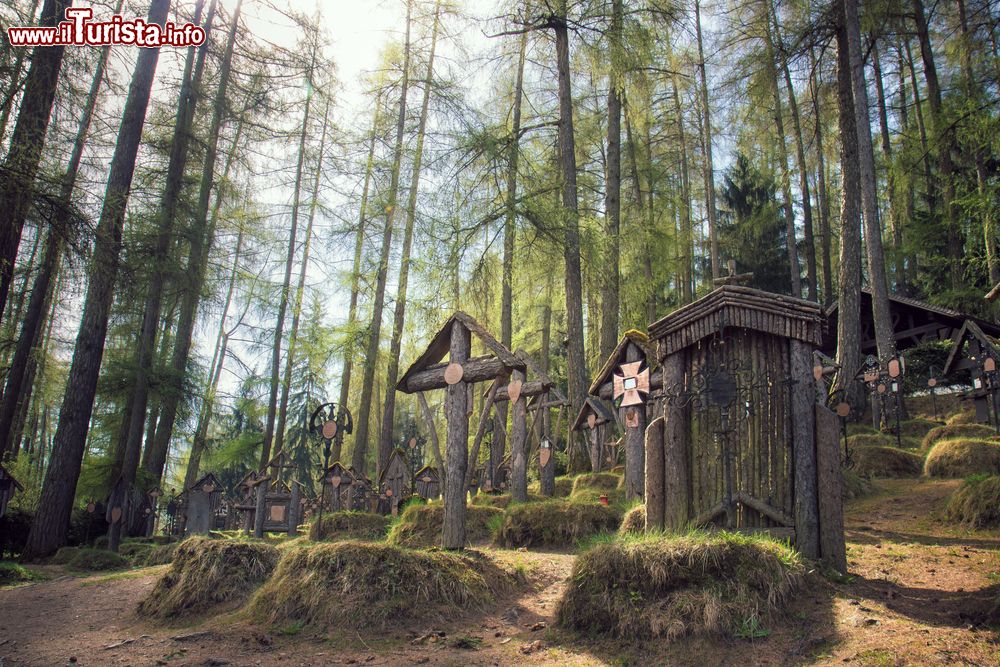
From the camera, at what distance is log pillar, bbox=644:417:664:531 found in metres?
6.96

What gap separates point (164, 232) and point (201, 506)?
246 inches

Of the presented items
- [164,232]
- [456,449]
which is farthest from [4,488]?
[456,449]

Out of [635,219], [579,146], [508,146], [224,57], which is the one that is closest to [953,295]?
[635,219]

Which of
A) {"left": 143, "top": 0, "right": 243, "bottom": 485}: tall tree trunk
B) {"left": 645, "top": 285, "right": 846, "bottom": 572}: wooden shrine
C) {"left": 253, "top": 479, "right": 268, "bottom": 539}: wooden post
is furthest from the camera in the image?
{"left": 143, "top": 0, "right": 243, "bottom": 485}: tall tree trunk

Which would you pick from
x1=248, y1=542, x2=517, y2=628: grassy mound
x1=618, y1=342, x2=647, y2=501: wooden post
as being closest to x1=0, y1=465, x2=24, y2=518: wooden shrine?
x1=248, y1=542, x2=517, y2=628: grassy mound

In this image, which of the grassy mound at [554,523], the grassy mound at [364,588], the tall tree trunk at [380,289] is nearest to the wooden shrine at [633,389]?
the grassy mound at [554,523]

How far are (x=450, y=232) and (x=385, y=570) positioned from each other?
29.7 ft

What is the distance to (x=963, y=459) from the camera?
10.8 m

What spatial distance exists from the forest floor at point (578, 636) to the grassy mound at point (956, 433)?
6248 millimetres

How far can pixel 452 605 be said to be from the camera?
613cm

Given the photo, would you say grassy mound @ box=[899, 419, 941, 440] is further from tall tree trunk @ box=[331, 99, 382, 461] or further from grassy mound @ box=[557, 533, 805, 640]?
tall tree trunk @ box=[331, 99, 382, 461]

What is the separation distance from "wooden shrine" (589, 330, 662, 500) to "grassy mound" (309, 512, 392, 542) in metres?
4.80

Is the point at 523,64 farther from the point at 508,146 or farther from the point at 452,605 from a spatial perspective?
the point at 452,605

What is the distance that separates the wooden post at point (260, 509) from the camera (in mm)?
14383
